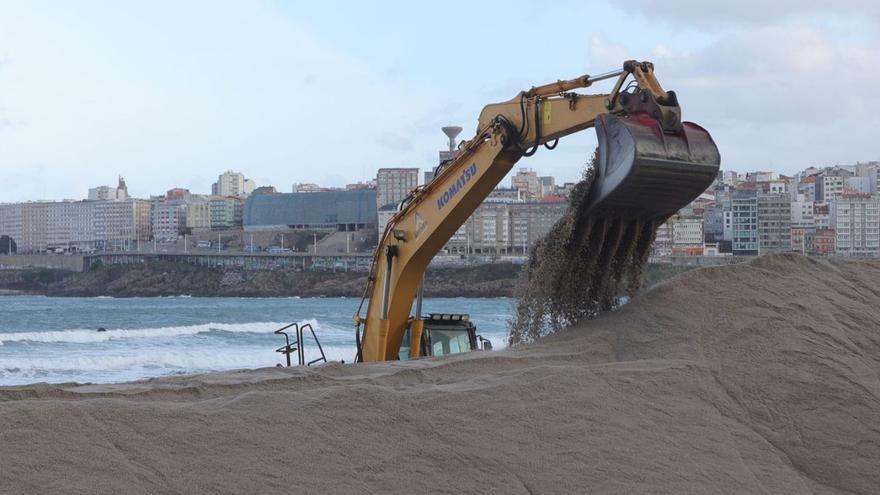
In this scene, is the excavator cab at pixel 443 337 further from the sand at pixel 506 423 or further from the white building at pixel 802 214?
the white building at pixel 802 214

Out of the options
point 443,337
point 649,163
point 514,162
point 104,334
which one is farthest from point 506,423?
point 104,334

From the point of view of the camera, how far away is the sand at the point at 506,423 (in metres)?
5.89

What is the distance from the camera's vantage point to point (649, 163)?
29.2 feet

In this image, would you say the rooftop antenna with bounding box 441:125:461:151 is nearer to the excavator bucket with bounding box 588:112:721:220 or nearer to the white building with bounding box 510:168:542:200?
the excavator bucket with bounding box 588:112:721:220

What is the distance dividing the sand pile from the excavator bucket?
453mm

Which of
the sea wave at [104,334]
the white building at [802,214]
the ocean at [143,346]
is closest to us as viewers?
the ocean at [143,346]

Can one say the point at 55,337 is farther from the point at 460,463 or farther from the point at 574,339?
the point at 460,463

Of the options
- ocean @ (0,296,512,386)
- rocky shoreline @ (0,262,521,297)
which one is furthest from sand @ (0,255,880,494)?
rocky shoreline @ (0,262,521,297)

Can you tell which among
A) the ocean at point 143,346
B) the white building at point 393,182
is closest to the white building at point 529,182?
the white building at point 393,182

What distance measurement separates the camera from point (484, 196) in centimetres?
1070

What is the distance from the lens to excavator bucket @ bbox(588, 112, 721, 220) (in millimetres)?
8914

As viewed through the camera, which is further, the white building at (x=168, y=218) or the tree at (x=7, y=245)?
the white building at (x=168, y=218)

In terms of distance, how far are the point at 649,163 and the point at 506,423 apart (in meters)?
3.06

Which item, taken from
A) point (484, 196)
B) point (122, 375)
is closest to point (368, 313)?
point (484, 196)
